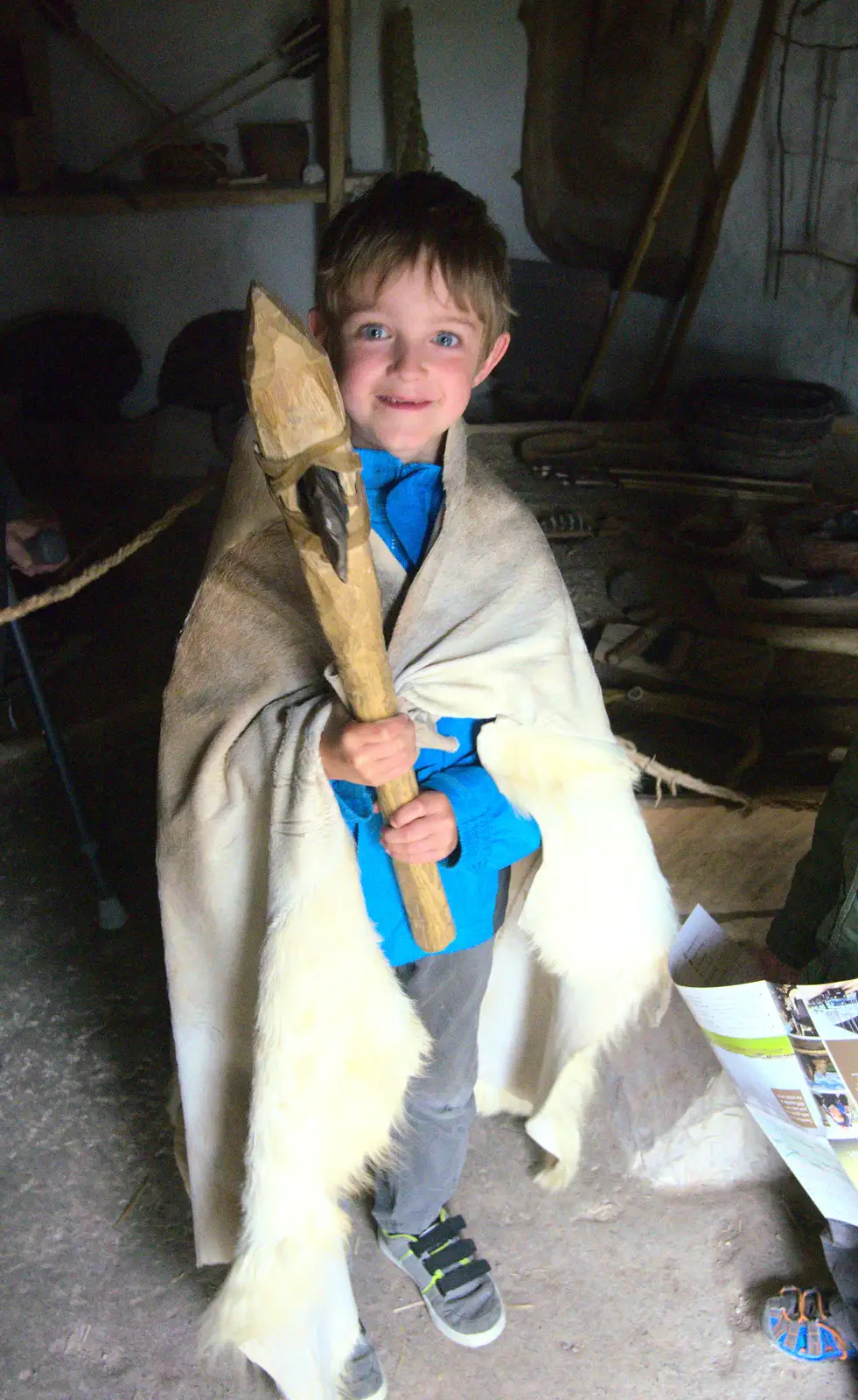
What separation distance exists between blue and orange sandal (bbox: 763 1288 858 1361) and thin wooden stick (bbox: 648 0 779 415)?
14.6 feet

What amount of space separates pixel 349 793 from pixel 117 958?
4.55ft

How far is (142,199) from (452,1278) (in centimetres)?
454

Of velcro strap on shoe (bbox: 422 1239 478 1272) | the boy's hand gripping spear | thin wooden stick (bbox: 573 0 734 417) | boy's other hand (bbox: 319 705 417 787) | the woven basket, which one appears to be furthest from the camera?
thin wooden stick (bbox: 573 0 734 417)

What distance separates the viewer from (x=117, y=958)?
2.42 meters

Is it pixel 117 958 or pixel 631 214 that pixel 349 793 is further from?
pixel 631 214

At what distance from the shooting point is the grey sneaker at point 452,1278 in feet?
5.65

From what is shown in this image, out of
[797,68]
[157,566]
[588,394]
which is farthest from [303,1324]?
[797,68]

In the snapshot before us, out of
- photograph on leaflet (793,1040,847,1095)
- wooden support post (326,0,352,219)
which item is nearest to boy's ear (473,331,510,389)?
photograph on leaflet (793,1040,847,1095)

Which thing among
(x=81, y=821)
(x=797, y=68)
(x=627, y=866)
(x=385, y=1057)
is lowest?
(x=81, y=821)

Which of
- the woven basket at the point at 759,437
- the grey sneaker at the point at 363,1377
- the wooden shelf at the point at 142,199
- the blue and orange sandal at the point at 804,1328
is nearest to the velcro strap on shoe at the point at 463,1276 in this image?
the grey sneaker at the point at 363,1377

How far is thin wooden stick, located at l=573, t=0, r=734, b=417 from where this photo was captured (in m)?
4.54

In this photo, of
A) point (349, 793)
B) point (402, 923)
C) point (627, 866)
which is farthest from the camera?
point (627, 866)

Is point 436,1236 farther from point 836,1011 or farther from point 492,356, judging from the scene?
point 492,356

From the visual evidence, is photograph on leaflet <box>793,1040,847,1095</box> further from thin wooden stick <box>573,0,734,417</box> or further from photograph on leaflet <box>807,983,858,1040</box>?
thin wooden stick <box>573,0,734,417</box>
